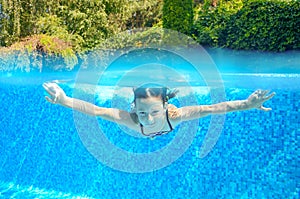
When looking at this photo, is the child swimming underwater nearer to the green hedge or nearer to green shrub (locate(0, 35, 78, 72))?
the green hedge

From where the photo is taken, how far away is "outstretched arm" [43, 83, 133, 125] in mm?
2164

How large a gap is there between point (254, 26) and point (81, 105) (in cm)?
610

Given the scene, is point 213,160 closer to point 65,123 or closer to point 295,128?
point 295,128

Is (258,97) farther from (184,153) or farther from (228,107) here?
(184,153)

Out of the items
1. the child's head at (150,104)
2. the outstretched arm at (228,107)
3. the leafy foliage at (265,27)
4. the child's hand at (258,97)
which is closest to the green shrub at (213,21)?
the leafy foliage at (265,27)

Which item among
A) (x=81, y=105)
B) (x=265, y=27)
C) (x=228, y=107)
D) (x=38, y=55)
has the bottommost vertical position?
(x=81, y=105)

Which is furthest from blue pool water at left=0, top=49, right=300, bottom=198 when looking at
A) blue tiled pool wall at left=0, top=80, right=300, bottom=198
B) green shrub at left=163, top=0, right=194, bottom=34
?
green shrub at left=163, top=0, right=194, bottom=34

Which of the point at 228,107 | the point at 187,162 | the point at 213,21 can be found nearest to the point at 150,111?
the point at 228,107

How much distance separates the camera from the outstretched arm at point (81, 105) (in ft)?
7.10

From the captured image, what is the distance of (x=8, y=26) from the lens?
856 centimetres

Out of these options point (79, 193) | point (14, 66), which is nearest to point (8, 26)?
point (14, 66)

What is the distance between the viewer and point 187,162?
5641 millimetres

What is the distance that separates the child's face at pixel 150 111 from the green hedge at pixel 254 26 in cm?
582

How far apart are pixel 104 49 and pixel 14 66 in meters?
1.91
